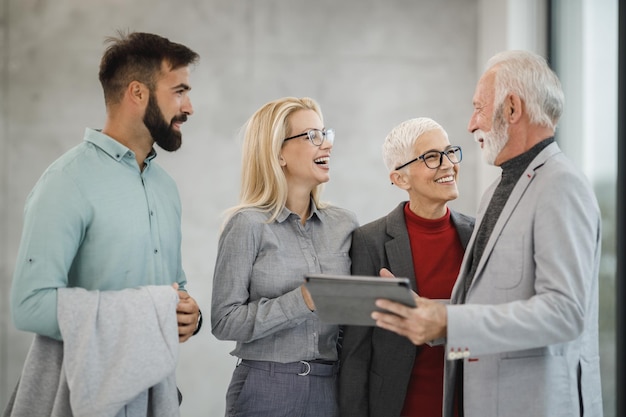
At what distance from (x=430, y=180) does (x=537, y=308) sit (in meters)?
0.89

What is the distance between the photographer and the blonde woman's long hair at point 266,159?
8.57 ft

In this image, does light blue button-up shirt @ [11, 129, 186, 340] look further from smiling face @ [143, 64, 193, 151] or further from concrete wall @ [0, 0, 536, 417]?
concrete wall @ [0, 0, 536, 417]

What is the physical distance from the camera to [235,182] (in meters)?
4.46

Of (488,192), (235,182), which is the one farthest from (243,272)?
(235,182)

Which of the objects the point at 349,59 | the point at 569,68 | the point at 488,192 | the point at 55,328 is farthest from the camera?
the point at 349,59

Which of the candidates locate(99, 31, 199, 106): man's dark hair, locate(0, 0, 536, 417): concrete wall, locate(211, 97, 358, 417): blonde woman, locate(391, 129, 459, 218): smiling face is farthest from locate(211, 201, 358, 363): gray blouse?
locate(0, 0, 536, 417): concrete wall

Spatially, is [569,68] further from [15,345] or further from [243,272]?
[15,345]

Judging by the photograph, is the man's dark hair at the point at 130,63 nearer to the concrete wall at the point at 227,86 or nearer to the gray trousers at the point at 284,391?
the gray trousers at the point at 284,391

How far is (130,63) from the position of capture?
2172 millimetres

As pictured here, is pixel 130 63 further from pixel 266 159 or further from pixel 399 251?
pixel 399 251

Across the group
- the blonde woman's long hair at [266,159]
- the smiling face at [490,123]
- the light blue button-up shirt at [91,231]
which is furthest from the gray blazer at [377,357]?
the light blue button-up shirt at [91,231]

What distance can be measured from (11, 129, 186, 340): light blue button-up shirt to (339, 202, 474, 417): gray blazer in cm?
72

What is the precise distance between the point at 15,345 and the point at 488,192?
3.24 meters

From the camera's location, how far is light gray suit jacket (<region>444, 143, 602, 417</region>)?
6.15 ft
